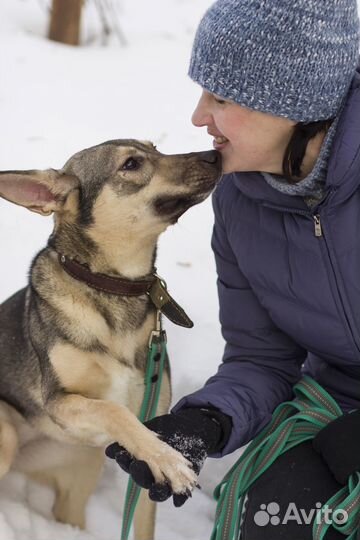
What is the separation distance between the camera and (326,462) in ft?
7.74

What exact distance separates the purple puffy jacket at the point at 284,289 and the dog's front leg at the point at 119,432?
0.88ft

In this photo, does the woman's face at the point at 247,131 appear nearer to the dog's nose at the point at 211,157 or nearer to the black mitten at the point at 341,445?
the dog's nose at the point at 211,157

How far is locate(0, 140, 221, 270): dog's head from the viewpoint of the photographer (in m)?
2.51

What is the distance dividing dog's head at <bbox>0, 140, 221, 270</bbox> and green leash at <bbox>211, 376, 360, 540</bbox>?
728mm

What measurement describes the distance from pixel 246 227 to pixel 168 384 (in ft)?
2.02

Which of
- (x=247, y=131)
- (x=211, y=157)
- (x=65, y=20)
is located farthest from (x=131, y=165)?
(x=65, y=20)

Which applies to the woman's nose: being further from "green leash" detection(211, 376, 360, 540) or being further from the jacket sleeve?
"green leash" detection(211, 376, 360, 540)

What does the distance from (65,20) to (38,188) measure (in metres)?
3.92

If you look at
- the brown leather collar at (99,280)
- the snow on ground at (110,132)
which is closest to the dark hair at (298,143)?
the brown leather collar at (99,280)

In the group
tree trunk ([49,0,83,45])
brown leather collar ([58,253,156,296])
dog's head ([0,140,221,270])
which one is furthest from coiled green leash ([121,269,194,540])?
tree trunk ([49,0,83,45])

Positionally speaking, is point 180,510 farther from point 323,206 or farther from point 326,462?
point 323,206

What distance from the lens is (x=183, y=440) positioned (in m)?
2.24

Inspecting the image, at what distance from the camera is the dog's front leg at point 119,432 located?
2.10m

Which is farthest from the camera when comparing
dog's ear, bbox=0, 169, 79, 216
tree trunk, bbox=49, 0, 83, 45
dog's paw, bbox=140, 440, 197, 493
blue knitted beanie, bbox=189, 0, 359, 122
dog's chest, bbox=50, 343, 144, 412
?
tree trunk, bbox=49, 0, 83, 45
